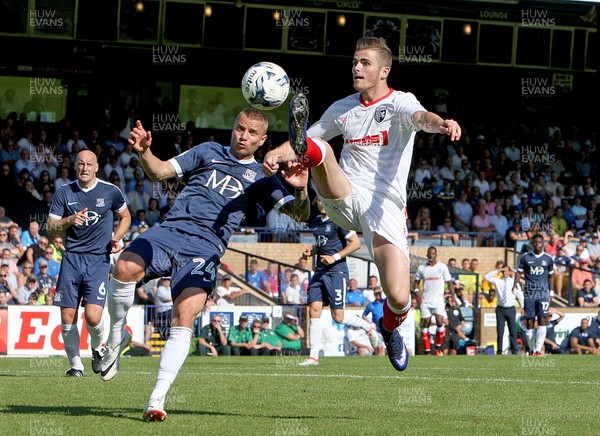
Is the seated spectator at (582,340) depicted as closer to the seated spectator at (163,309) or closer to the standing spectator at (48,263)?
the seated spectator at (163,309)

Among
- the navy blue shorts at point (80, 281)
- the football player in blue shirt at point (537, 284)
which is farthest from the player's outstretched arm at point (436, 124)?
the football player in blue shirt at point (537, 284)

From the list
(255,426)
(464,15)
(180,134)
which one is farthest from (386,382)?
(464,15)

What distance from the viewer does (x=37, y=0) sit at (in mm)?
28688

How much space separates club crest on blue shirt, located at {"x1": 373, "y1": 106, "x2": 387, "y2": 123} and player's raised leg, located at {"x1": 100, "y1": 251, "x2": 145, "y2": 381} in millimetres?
2399

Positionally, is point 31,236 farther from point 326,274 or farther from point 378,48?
point 378,48

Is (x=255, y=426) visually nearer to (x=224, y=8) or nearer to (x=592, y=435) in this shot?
(x=592, y=435)

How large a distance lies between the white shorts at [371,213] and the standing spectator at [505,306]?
1486cm

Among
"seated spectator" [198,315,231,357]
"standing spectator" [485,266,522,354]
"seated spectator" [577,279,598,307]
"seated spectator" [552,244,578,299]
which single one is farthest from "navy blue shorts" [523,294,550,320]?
"seated spectator" [198,315,231,357]

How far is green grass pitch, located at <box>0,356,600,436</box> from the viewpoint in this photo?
281 inches

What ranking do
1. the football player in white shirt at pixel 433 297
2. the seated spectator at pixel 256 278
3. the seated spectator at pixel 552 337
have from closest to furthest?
the football player in white shirt at pixel 433 297, the seated spectator at pixel 256 278, the seated spectator at pixel 552 337

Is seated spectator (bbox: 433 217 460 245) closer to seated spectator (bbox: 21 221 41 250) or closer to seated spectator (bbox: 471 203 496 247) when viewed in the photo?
seated spectator (bbox: 471 203 496 247)

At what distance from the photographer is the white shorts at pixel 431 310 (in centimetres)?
2275

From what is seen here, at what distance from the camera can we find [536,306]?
21.9m

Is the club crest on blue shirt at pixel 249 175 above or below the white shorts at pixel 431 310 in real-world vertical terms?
above
